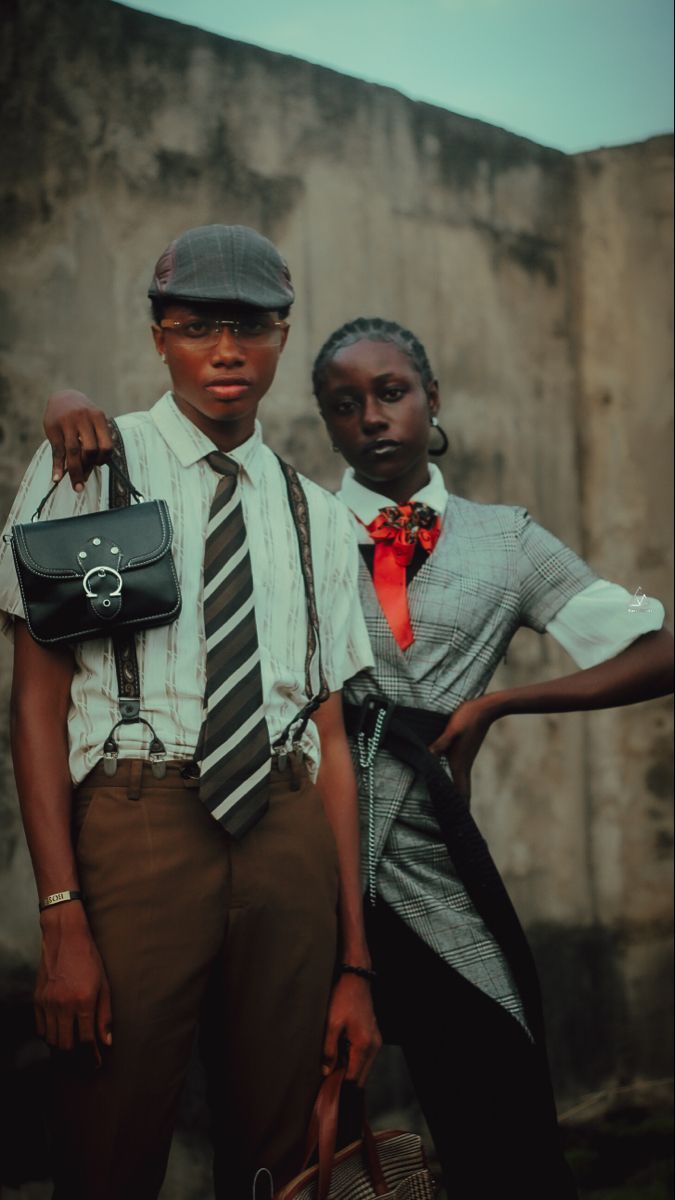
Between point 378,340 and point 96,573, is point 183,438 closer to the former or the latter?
point 96,573

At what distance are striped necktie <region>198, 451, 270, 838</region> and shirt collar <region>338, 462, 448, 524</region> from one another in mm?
696

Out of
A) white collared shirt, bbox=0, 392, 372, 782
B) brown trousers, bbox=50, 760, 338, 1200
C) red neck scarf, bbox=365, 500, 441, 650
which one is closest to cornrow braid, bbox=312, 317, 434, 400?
red neck scarf, bbox=365, 500, 441, 650

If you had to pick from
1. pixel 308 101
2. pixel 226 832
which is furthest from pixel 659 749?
pixel 226 832

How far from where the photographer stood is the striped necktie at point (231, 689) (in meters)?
2.23

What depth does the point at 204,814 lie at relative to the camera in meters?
2.25

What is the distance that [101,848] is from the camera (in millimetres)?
2199

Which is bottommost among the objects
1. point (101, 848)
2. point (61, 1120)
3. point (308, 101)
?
point (61, 1120)

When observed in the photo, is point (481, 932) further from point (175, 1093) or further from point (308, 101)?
point (308, 101)

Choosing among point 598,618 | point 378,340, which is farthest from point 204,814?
point 378,340

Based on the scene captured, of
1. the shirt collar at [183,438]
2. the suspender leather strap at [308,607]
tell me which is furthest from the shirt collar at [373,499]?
the shirt collar at [183,438]

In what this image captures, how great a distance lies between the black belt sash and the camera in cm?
284

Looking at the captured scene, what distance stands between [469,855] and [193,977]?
838 millimetres

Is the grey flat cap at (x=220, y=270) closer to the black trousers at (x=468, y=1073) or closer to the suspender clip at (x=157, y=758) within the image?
the suspender clip at (x=157, y=758)

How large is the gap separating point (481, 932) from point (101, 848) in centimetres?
103
